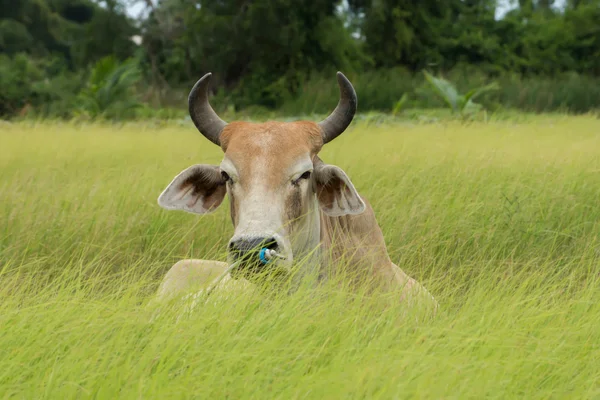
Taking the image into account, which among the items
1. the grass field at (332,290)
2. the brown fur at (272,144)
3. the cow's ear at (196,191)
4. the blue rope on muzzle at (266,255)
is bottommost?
the grass field at (332,290)

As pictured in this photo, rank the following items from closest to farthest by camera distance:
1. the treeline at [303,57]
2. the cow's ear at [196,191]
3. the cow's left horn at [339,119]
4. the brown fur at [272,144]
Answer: the brown fur at [272,144] < the cow's ear at [196,191] < the cow's left horn at [339,119] < the treeline at [303,57]

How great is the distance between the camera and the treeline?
21.6m

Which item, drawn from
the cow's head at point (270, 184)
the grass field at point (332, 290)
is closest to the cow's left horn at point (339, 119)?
the cow's head at point (270, 184)

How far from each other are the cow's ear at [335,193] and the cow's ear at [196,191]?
1.61 feet

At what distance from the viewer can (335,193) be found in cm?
421

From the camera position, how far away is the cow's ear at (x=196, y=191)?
425cm

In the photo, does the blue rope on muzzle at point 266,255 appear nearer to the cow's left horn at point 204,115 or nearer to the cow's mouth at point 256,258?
the cow's mouth at point 256,258

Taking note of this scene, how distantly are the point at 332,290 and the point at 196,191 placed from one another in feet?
A: 3.53

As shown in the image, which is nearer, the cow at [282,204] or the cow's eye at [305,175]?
the cow at [282,204]

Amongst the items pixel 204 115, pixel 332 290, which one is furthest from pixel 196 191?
pixel 332 290

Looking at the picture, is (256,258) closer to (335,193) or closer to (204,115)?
(335,193)

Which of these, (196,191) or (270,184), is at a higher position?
(270,184)

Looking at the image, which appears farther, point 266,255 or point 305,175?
point 305,175

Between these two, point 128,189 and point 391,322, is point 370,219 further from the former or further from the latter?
point 128,189
